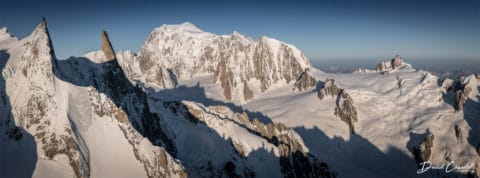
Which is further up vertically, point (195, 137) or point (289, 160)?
point (195, 137)

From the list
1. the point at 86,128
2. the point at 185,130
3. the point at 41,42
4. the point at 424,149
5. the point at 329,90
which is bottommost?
the point at 424,149

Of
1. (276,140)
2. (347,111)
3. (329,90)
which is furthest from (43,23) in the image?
(329,90)

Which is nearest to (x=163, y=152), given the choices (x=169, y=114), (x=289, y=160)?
(x=169, y=114)

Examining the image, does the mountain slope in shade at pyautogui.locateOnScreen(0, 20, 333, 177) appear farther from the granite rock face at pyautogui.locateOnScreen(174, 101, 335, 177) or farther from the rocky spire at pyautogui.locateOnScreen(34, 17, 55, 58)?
the granite rock face at pyautogui.locateOnScreen(174, 101, 335, 177)

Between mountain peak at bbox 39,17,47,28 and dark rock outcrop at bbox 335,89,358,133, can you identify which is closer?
mountain peak at bbox 39,17,47,28

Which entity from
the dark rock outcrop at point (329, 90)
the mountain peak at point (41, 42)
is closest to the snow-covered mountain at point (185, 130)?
the mountain peak at point (41, 42)

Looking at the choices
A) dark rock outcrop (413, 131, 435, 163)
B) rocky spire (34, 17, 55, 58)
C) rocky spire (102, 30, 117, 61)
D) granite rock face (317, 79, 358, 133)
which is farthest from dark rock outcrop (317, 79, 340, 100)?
rocky spire (34, 17, 55, 58)

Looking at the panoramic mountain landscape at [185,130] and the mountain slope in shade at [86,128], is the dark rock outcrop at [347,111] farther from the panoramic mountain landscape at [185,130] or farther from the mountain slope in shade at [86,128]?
the mountain slope in shade at [86,128]

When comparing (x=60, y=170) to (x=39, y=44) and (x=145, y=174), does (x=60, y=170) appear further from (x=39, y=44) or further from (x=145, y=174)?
(x=39, y=44)

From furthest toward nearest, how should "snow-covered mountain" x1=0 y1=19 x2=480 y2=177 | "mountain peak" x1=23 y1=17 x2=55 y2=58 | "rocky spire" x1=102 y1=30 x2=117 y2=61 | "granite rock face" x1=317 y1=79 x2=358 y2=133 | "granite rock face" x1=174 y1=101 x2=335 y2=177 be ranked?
1. "granite rock face" x1=317 y1=79 x2=358 y2=133
2. "granite rock face" x1=174 y1=101 x2=335 y2=177
3. "rocky spire" x1=102 y1=30 x2=117 y2=61
4. "mountain peak" x1=23 y1=17 x2=55 y2=58
5. "snow-covered mountain" x1=0 y1=19 x2=480 y2=177

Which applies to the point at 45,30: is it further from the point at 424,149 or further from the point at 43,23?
the point at 424,149

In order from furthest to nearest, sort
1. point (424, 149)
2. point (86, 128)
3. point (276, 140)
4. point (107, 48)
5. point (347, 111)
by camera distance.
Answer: point (347, 111) → point (424, 149) → point (276, 140) → point (107, 48) → point (86, 128)
